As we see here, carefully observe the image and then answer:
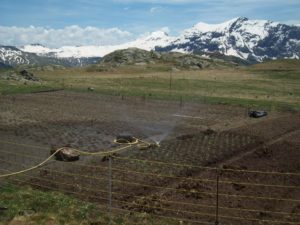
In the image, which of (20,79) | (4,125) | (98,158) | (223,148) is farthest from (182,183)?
(20,79)

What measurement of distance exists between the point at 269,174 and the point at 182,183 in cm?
456

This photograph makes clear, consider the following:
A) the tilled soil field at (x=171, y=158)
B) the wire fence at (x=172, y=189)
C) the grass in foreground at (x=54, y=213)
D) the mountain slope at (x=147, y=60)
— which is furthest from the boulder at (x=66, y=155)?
the mountain slope at (x=147, y=60)

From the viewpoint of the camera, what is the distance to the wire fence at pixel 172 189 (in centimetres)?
1531

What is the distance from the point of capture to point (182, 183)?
18797 mm

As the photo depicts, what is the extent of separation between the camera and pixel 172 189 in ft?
58.7

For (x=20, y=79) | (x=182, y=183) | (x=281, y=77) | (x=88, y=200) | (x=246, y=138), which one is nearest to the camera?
(x=88, y=200)

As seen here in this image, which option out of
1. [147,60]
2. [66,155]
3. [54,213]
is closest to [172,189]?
[54,213]

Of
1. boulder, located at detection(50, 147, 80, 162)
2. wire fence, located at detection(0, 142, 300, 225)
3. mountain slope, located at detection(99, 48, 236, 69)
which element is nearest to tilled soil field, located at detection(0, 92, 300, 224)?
wire fence, located at detection(0, 142, 300, 225)

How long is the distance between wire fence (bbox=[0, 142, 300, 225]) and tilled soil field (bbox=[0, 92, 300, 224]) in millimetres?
41

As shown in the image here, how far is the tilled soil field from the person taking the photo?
1644cm

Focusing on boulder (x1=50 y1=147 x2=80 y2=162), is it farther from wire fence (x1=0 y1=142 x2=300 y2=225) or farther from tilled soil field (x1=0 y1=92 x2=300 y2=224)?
tilled soil field (x1=0 y1=92 x2=300 y2=224)

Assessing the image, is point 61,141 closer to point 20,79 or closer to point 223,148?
point 223,148

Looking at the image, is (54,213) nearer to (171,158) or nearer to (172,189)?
(172,189)

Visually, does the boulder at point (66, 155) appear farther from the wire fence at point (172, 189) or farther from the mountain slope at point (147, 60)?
the mountain slope at point (147, 60)
